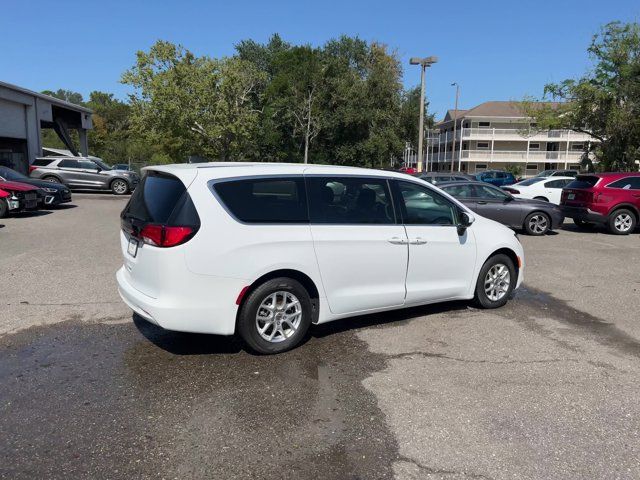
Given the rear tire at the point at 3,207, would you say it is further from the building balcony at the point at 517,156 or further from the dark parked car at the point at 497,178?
the building balcony at the point at 517,156

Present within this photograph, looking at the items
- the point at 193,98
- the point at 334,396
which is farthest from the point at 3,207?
the point at 193,98

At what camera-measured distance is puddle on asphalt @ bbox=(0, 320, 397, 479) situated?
3137mm

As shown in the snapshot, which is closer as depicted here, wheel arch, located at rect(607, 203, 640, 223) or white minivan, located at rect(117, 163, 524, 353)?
white minivan, located at rect(117, 163, 524, 353)

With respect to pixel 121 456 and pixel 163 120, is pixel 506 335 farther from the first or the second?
pixel 163 120

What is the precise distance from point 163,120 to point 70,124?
691cm

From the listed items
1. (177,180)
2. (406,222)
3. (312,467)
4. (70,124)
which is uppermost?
(70,124)

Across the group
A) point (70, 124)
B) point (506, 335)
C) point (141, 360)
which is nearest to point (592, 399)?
point (506, 335)

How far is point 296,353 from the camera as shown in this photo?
4910mm

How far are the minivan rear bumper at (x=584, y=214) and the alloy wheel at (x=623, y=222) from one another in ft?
1.46

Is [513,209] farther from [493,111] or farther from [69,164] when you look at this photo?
[493,111]

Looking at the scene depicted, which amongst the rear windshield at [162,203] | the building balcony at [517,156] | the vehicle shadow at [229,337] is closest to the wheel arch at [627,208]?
the vehicle shadow at [229,337]

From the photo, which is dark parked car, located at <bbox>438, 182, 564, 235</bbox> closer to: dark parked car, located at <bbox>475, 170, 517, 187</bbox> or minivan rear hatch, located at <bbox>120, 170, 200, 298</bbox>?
minivan rear hatch, located at <bbox>120, 170, 200, 298</bbox>

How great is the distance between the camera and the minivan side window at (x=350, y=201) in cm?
500

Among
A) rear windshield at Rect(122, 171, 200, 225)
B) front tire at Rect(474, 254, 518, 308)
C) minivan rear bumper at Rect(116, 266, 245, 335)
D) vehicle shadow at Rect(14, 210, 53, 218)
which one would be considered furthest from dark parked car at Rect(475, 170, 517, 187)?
minivan rear bumper at Rect(116, 266, 245, 335)
